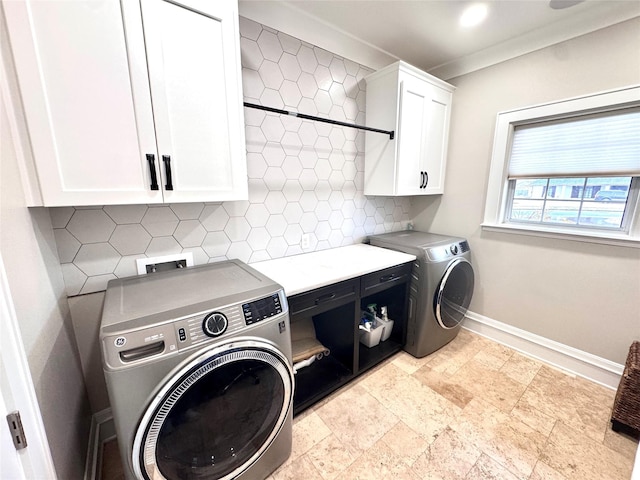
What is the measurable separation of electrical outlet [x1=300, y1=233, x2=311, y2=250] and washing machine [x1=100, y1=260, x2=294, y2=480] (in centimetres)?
74

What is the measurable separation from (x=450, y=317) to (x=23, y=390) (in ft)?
7.68

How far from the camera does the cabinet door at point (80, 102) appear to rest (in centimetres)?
84

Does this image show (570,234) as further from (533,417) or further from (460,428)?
(460,428)

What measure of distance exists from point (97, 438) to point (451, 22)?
3.25m

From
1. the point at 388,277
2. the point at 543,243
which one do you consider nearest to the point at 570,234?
the point at 543,243

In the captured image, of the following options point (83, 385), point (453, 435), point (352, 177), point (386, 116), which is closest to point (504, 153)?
point (386, 116)

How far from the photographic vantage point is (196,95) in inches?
44.1

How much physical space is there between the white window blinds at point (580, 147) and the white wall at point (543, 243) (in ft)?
0.61

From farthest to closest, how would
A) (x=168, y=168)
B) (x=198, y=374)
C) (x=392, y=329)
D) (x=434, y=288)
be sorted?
(x=392, y=329) → (x=434, y=288) → (x=168, y=168) → (x=198, y=374)

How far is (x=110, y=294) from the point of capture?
43.1 inches

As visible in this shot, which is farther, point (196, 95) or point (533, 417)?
point (533, 417)

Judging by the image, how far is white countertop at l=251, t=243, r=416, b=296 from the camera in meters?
1.42

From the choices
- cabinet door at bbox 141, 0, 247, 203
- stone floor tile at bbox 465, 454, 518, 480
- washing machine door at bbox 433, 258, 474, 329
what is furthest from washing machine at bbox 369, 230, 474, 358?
cabinet door at bbox 141, 0, 247, 203

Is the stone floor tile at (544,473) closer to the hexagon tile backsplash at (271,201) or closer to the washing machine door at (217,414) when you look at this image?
the washing machine door at (217,414)
